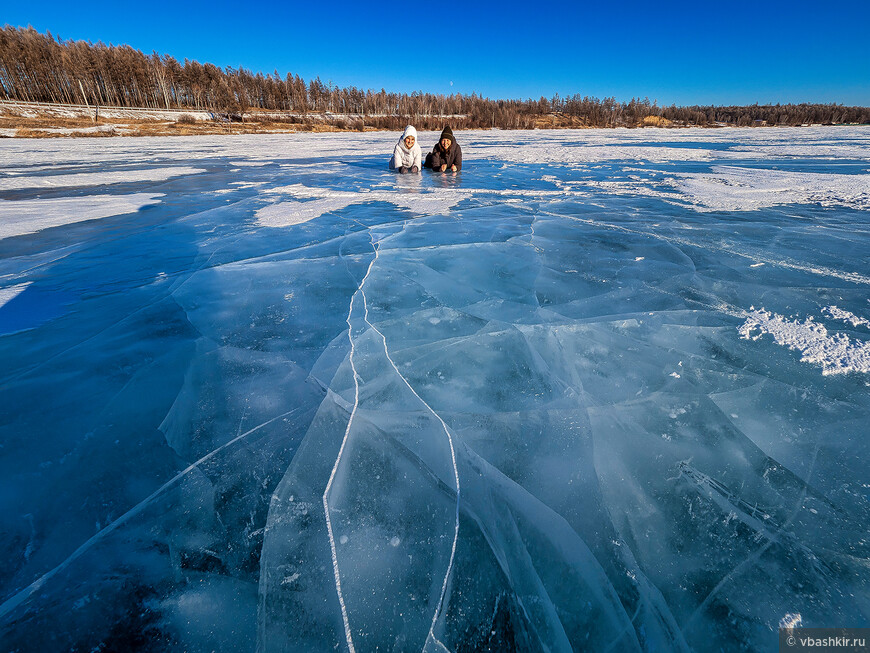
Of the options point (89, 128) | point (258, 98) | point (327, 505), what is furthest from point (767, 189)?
point (258, 98)

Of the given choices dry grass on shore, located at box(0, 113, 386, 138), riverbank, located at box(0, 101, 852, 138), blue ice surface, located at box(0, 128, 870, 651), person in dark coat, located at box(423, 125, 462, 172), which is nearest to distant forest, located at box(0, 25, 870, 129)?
riverbank, located at box(0, 101, 852, 138)

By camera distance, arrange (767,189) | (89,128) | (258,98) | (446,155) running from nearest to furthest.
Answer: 1. (767,189)
2. (446,155)
3. (89,128)
4. (258,98)

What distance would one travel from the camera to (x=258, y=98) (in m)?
55.8

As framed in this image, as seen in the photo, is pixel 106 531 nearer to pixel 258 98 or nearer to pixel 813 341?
pixel 813 341

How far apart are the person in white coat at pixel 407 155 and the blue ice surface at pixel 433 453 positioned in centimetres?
594

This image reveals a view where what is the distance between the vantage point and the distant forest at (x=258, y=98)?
129 ft

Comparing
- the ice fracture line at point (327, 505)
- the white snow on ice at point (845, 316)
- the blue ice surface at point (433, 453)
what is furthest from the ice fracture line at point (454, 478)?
the white snow on ice at point (845, 316)

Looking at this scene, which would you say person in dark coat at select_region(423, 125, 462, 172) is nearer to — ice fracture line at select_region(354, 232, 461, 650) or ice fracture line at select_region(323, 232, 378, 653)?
ice fracture line at select_region(354, 232, 461, 650)

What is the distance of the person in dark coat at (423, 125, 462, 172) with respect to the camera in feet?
25.8

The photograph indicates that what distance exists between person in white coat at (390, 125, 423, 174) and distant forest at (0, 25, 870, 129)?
1218 inches

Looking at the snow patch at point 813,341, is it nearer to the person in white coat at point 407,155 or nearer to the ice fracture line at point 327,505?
the ice fracture line at point 327,505

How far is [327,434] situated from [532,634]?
0.87 meters

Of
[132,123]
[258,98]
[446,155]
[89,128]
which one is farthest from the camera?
[258,98]

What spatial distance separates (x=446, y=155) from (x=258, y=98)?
63.2 metres
